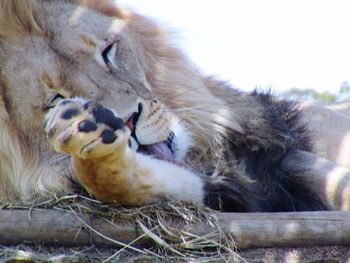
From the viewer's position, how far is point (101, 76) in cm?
309

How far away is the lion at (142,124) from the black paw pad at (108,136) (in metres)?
0.08

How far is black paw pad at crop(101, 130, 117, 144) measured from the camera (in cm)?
232

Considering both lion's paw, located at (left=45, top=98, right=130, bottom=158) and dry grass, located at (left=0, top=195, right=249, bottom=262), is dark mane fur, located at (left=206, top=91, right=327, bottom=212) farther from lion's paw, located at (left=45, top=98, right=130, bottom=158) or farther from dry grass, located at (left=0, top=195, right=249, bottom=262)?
lion's paw, located at (left=45, top=98, right=130, bottom=158)

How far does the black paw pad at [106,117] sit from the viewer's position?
2.33 metres

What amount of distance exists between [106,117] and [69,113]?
11 centimetres

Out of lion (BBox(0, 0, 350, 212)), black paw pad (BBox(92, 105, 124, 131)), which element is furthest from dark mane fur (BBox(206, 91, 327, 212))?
black paw pad (BBox(92, 105, 124, 131))

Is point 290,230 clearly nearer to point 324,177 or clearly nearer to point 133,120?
point 133,120

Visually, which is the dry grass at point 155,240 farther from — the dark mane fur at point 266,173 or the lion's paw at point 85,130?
the dark mane fur at point 266,173

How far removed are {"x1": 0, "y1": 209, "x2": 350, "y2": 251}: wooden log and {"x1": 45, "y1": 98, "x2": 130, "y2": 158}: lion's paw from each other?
0.24m

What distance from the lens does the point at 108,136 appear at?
2324mm

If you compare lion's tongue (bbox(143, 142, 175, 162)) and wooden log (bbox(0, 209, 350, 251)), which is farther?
lion's tongue (bbox(143, 142, 175, 162))

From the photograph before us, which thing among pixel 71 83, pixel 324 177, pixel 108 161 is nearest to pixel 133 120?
pixel 71 83

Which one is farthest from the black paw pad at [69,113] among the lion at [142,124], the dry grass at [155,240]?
the dry grass at [155,240]

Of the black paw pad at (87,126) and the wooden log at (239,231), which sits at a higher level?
the black paw pad at (87,126)
